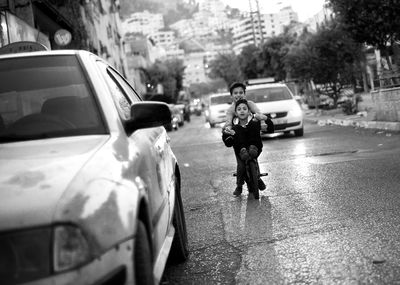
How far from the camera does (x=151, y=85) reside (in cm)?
7894

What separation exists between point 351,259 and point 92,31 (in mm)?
29919

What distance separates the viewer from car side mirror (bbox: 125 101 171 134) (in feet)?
10.3

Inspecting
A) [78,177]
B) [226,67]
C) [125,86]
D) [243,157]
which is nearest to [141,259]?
[78,177]

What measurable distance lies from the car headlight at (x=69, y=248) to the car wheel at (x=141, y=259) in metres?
0.43

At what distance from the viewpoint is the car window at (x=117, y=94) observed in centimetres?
346

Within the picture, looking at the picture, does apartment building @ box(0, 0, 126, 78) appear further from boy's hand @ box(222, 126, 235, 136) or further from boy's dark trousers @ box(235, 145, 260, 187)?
boy's dark trousers @ box(235, 145, 260, 187)

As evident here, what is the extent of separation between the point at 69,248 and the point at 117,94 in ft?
5.88

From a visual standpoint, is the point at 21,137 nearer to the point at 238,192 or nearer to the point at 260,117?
the point at 260,117

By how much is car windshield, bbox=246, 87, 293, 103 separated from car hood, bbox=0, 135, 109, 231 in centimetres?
1578

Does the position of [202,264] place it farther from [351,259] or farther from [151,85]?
[151,85]

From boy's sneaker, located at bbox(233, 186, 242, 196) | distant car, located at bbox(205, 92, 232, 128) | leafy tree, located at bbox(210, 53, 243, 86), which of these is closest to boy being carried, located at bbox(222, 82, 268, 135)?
boy's sneaker, located at bbox(233, 186, 242, 196)

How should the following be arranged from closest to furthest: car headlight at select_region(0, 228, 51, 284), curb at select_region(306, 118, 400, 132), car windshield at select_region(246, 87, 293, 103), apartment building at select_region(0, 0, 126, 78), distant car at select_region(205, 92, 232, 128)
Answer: car headlight at select_region(0, 228, 51, 284) < curb at select_region(306, 118, 400, 132) < apartment building at select_region(0, 0, 126, 78) < car windshield at select_region(246, 87, 293, 103) < distant car at select_region(205, 92, 232, 128)

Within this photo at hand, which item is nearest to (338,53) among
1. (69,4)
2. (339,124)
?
(339,124)

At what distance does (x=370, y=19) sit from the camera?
16.6 m
